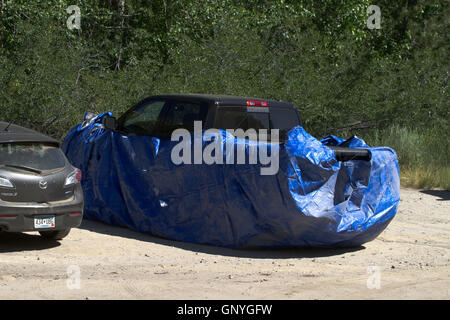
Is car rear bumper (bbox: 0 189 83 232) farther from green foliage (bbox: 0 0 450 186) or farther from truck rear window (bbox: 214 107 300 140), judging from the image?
green foliage (bbox: 0 0 450 186)

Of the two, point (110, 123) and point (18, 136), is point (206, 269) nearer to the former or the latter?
point (18, 136)

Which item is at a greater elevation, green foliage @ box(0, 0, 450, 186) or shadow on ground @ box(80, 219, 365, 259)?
green foliage @ box(0, 0, 450, 186)

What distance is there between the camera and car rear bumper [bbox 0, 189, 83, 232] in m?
8.25

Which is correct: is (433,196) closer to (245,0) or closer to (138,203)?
(138,203)

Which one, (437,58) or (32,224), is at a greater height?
(437,58)

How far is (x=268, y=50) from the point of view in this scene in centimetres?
1917

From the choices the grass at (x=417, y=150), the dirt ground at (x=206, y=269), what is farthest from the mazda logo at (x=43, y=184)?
the grass at (x=417, y=150)

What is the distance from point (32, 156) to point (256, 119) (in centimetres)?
290

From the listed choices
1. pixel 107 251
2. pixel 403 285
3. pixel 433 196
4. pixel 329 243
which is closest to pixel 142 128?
pixel 107 251

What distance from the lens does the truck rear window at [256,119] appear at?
9555mm

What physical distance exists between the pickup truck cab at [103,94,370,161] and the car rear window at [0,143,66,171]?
1.48 metres

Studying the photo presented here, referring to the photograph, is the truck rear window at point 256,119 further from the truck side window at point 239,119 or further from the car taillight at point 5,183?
the car taillight at point 5,183

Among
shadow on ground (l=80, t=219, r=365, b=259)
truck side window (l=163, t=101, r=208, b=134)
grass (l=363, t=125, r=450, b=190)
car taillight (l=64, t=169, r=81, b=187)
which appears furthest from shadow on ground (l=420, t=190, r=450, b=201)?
car taillight (l=64, t=169, r=81, b=187)

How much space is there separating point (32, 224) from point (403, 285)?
408 cm
